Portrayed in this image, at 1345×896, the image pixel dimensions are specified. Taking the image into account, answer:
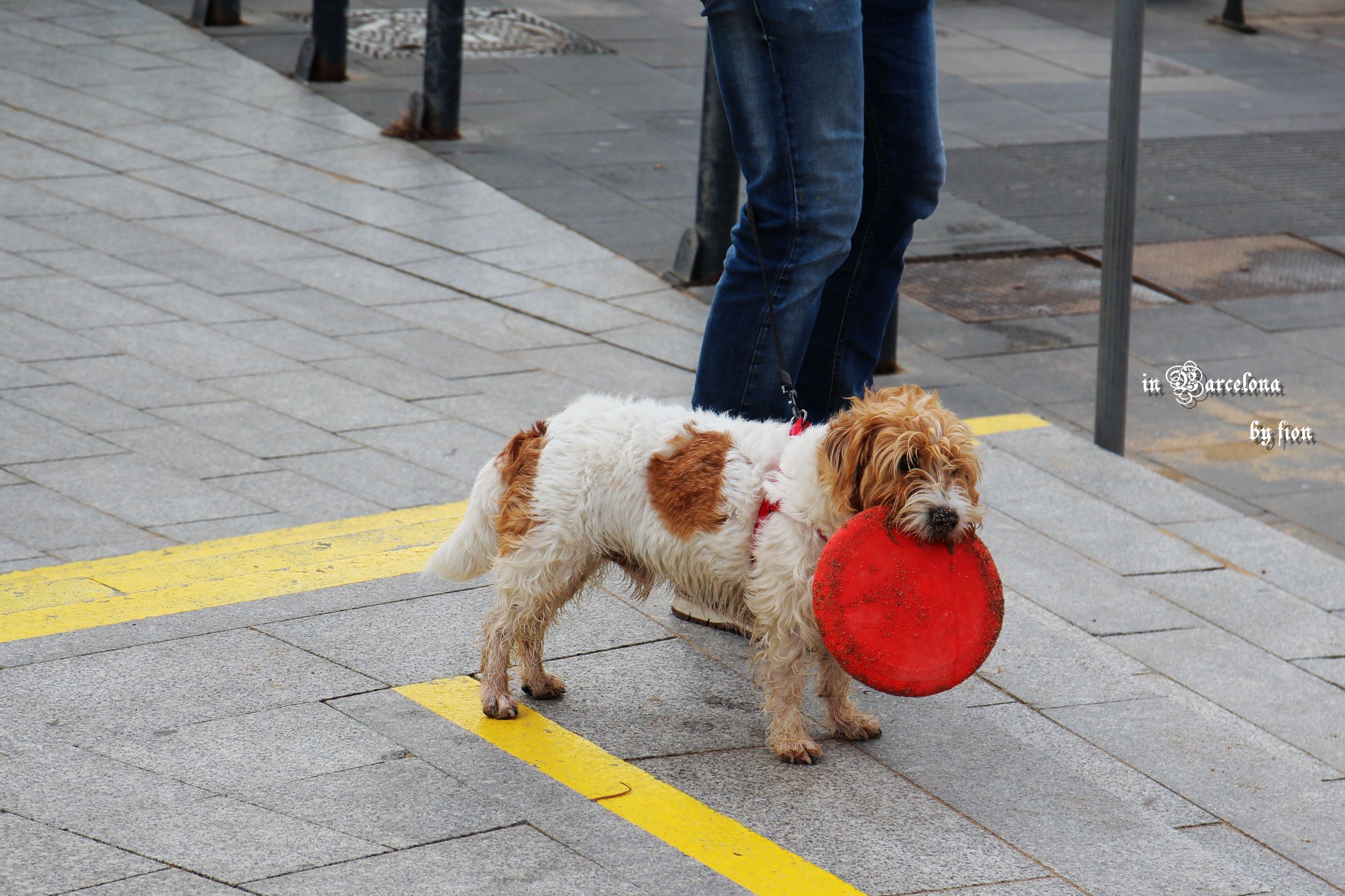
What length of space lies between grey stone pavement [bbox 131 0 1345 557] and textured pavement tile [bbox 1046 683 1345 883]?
1.83 metres

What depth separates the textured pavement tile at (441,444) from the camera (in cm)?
496

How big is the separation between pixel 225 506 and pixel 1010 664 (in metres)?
2.42

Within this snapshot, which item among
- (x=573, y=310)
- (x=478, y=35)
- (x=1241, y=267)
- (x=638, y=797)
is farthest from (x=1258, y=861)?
(x=478, y=35)

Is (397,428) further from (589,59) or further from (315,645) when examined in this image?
(589,59)

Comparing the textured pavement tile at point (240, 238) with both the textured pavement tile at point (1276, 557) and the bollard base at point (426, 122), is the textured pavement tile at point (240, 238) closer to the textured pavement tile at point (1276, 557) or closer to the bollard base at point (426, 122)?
the bollard base at point (426, 122)

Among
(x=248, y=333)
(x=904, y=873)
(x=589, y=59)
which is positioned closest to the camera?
(x=904, y=873)

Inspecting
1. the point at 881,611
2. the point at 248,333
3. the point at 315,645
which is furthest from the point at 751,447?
the point at 248,333

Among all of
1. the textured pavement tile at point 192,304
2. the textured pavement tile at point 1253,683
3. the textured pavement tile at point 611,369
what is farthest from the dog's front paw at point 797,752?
the textured pavement tile at point 192,304

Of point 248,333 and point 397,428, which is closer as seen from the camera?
point 397,428

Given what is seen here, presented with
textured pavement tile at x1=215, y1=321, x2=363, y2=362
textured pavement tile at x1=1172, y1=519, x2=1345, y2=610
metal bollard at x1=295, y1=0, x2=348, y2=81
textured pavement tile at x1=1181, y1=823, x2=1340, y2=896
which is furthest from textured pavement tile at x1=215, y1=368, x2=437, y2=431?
metal bollard at x1=295, y1=0, x2=348, y2=81

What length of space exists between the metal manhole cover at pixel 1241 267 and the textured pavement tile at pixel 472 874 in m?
5.68

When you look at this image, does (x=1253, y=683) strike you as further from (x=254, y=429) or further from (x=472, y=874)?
(x=254, y=429)

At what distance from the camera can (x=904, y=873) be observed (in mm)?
2814

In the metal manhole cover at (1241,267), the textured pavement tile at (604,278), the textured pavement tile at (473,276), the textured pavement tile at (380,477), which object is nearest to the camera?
the textured pavement tile at (380,477)
